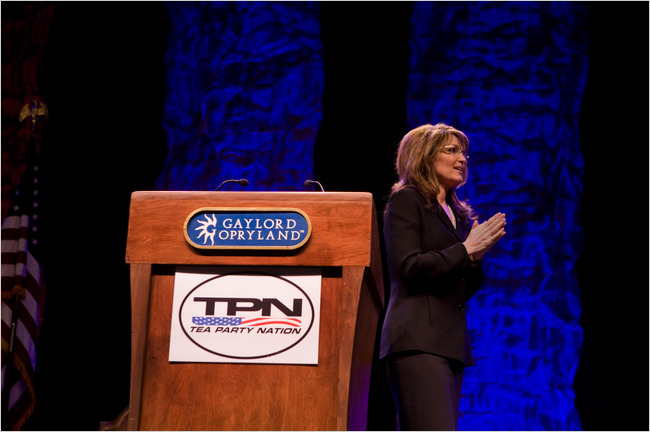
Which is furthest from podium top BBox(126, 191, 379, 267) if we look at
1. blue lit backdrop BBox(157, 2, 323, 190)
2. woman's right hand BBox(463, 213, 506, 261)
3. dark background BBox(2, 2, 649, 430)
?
blue lit backdrop BBox(157, 2, 323, 190)

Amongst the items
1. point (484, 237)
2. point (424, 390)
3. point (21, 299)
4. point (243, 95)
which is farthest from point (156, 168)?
point (424, 390)

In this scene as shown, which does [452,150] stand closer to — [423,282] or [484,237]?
[484,237]

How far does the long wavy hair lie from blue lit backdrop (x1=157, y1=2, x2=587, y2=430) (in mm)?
→ 1305

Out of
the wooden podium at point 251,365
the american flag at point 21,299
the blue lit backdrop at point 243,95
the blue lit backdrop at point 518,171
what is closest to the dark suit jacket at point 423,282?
the wooden podium at point 251,365

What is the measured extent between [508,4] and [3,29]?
10.1 ft

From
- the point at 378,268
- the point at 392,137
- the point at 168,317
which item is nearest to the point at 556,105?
the point at 392,137

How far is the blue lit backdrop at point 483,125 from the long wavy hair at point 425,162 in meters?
1.30

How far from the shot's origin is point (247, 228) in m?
1.75

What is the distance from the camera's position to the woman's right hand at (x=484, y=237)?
197 cm

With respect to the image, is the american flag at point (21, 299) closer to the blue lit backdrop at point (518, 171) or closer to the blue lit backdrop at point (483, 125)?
the blue lit backdrop at point (483, 125)

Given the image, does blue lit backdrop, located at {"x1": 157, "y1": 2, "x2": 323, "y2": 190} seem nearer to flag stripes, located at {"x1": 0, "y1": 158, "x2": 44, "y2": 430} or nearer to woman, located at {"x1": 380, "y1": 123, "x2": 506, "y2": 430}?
flag stripes, located at {"x1": 0, "y1": 158, "x2": 44, "y2": 430}

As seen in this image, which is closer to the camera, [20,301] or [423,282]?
[423,282]

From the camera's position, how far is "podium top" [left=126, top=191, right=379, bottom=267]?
1.73 m

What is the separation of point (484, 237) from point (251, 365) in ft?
2.46
